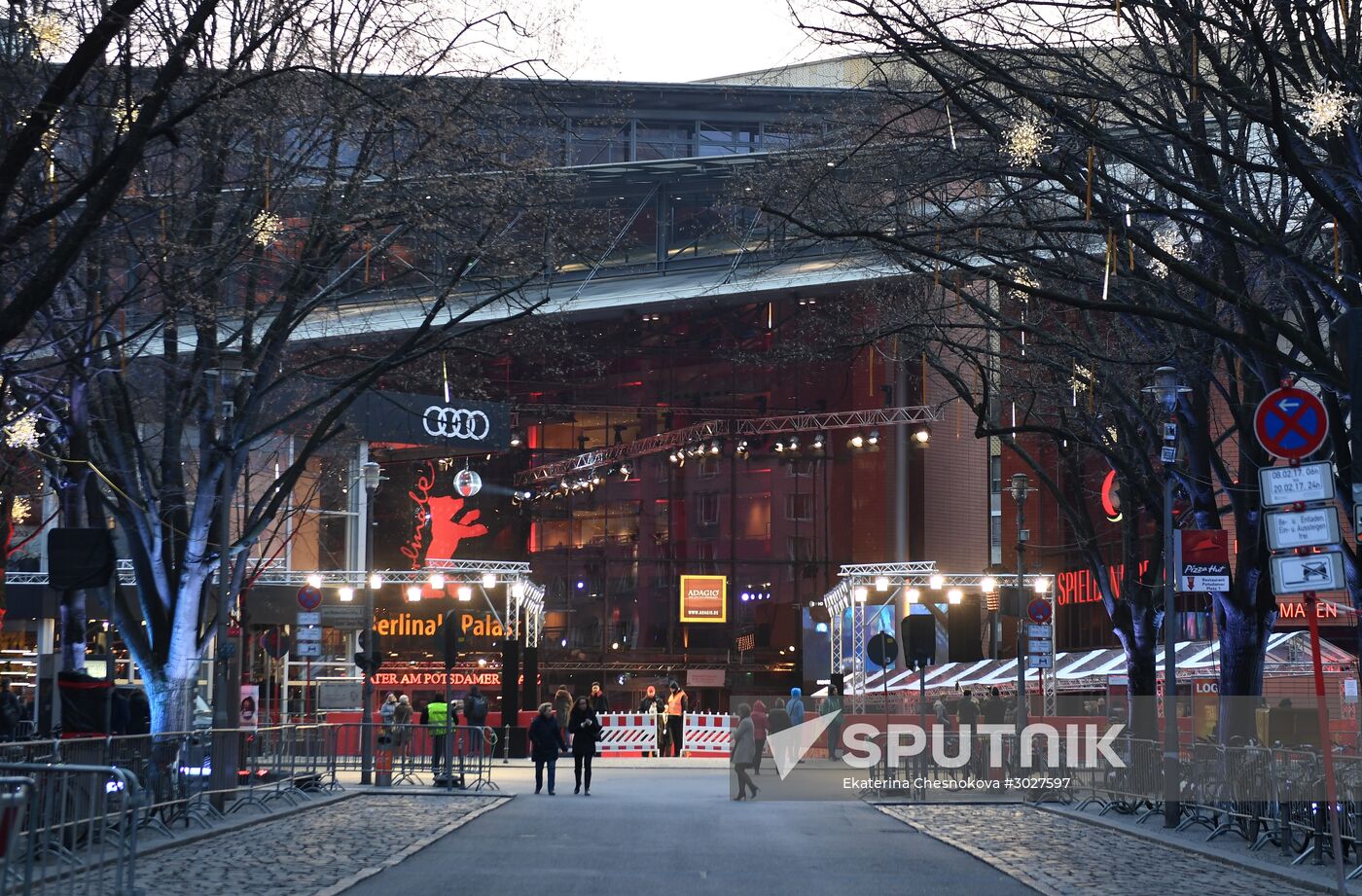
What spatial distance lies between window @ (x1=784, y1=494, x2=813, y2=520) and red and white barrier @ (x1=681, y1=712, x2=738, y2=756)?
59.2 feet

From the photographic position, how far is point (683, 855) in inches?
710

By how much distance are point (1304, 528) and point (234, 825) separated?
14.1 metres

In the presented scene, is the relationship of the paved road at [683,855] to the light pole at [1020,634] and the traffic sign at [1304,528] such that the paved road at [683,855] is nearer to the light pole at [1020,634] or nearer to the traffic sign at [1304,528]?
the traffic sign at [1304,528]

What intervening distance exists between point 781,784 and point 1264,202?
17146 mm

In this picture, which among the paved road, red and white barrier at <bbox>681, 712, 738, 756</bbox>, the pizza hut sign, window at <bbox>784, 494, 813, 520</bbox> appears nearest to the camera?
the paved road

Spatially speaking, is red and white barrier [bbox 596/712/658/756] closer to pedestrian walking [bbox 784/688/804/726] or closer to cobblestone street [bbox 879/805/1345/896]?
pedestrian walking [bbox 784/688/804/726]

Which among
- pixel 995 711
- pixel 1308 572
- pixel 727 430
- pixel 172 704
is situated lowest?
pixel 995 711

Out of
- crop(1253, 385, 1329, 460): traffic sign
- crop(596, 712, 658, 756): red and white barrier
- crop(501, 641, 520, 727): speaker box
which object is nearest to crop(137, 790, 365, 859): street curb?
crop(1253, 385, 1329, 460): traffic sign

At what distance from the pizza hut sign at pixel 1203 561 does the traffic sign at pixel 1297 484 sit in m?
10.5

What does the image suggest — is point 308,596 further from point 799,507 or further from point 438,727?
point 799,507

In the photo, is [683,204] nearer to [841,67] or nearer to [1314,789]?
[841,67]

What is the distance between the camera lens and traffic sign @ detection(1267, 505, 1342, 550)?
11773 millimetres

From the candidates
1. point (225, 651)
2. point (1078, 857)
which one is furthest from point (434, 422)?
point (1078, 857)

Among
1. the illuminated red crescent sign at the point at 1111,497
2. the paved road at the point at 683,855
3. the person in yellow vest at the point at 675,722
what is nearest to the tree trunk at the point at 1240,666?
the paved road at the point at 683,855
